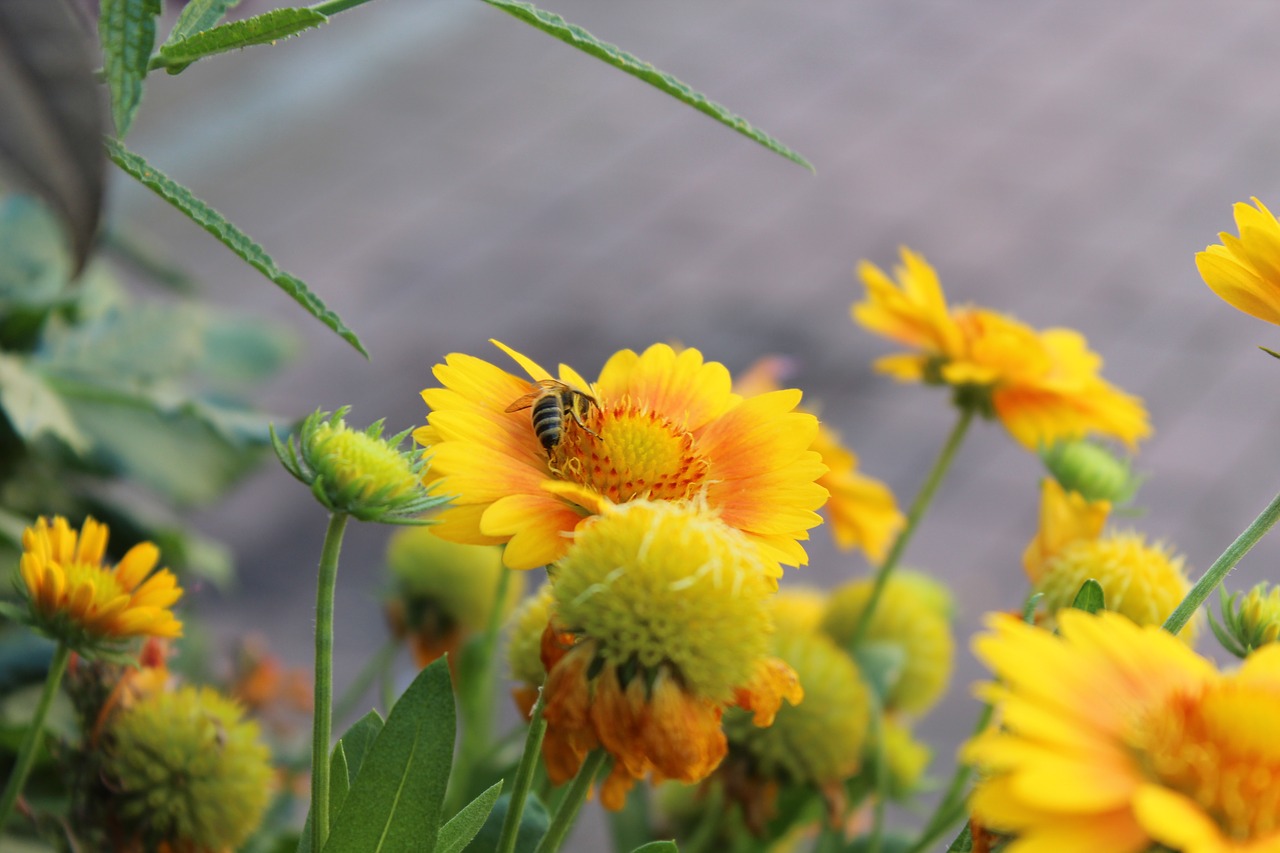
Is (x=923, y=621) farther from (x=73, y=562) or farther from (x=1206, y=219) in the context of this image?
(x=1206, y=219)

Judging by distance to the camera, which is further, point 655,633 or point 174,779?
point 174,779

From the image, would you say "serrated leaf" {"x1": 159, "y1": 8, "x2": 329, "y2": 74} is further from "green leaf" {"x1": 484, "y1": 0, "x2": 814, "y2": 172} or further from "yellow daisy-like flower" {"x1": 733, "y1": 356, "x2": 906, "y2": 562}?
"yellow daisy-like flower" {"x1": 733, "y1": 356, "x2": 906, "y2": 562}

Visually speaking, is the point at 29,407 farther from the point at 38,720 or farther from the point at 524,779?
the point at 524,779

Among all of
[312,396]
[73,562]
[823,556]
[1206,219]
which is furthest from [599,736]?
[1206,219]

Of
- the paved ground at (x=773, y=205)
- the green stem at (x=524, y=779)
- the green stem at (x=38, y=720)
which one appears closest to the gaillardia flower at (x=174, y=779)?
the green stem at (x=38, y=720)

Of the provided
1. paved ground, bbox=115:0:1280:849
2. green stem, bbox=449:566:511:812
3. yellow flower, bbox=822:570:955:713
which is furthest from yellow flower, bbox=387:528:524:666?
paved ground, bbox=115:0:1280:849

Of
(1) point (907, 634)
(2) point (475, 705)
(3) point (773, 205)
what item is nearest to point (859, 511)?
(1) point (907, 634)
